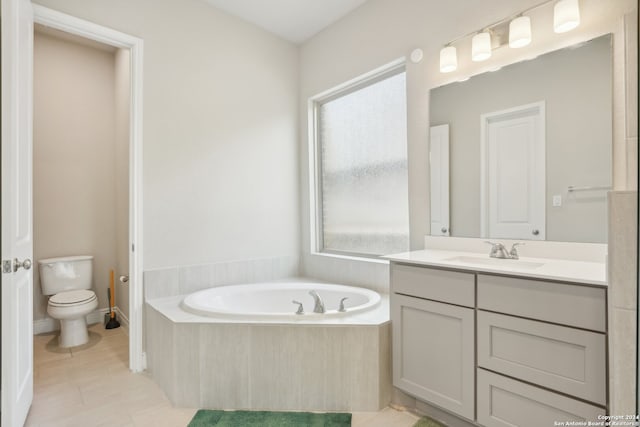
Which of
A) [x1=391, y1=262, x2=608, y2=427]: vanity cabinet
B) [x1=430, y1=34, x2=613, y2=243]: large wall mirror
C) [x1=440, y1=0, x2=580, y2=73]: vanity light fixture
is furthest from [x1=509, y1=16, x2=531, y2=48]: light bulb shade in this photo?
[x1=391, y1=262, x2=608, y2=427]: vanity cabinet

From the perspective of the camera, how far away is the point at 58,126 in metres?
3.26

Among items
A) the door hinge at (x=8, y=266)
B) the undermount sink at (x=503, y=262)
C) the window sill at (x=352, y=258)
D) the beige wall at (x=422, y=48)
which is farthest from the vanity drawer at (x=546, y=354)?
the door hinge at (x=8, y=266)

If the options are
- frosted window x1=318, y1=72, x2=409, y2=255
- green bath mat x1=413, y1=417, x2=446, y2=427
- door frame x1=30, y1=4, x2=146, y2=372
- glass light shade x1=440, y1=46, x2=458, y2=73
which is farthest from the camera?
frosted window x1=318, y1=72, x2=409, y2=255

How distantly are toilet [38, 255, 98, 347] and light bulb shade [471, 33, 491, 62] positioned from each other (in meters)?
3.32

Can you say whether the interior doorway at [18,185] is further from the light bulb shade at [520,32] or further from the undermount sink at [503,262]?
the light bulb shade at [520,32]

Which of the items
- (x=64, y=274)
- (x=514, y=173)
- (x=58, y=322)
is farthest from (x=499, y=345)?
(x=58, y=322)

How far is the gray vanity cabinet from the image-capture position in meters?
1.62

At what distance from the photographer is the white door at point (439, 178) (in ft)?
7.34

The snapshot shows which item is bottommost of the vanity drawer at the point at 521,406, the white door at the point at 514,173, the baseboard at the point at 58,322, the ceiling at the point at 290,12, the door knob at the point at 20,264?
the baseboard at the point at 58,322

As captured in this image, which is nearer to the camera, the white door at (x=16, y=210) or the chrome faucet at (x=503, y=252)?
the white door at (x=16, y=210)

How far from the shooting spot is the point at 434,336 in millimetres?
1748

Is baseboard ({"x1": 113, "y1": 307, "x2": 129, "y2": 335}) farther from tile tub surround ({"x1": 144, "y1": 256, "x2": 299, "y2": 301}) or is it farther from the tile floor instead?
tile tub surround ({"x1": 144, "y1": 256, "x2": 299, "y2": 301})

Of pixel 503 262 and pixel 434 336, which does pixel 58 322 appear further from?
pixel 503 262

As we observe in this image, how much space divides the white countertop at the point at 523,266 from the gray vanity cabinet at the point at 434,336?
52mm
